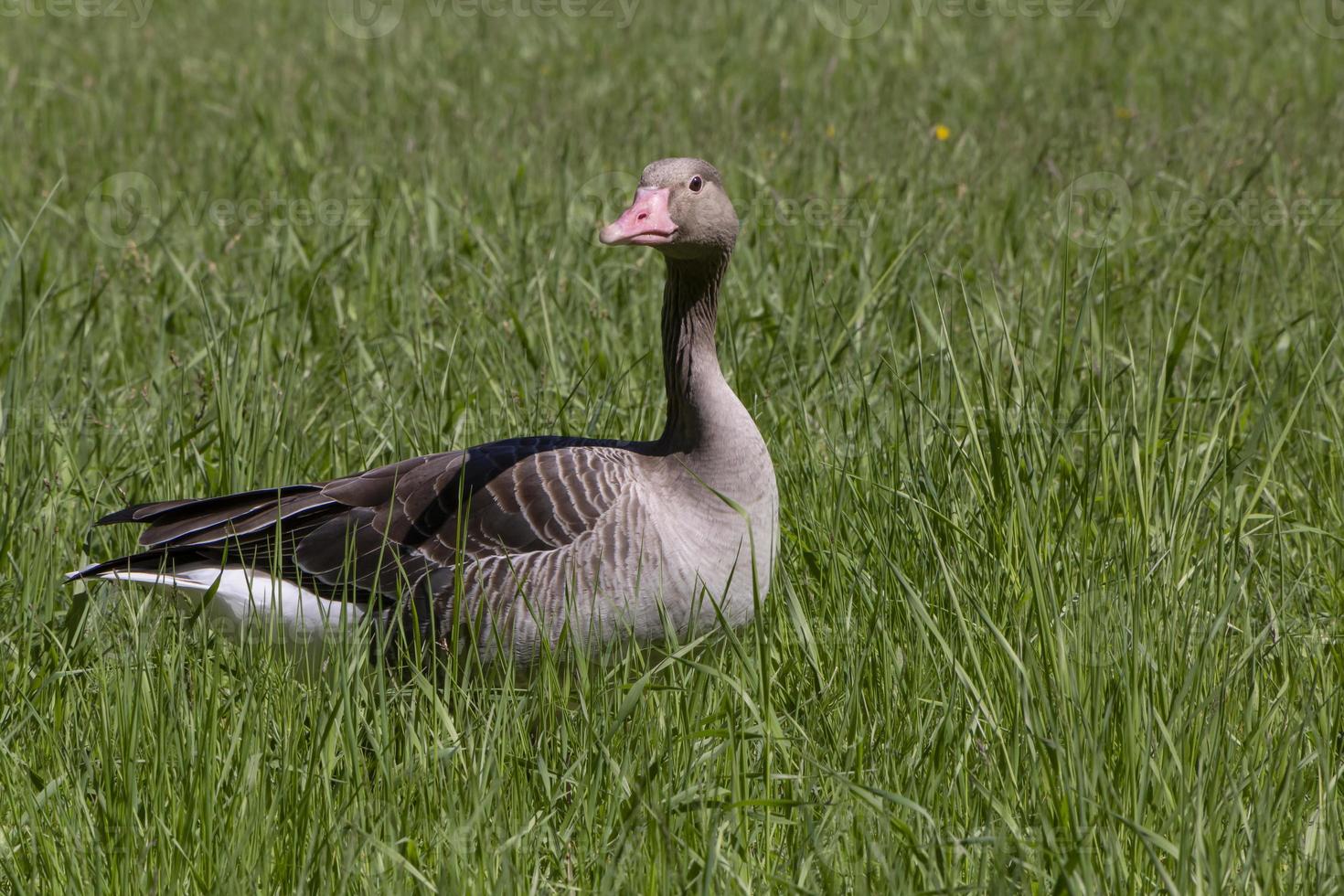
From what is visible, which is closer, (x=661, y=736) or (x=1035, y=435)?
(x=661, y=736)

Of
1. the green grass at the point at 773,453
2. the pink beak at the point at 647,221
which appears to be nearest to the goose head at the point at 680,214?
the pink beak at the point at 647,221

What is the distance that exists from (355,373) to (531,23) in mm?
6680

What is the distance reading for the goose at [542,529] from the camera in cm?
341

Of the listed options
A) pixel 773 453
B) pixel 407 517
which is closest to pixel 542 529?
pixel 407 517

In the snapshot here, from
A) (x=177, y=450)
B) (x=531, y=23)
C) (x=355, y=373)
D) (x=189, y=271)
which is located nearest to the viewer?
(x=177, y=450)

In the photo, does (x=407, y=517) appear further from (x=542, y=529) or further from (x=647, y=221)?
(x=647, y=221)

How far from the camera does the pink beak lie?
3.31 metres

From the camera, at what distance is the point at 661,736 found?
113 inches

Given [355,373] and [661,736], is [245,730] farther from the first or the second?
[355,373]

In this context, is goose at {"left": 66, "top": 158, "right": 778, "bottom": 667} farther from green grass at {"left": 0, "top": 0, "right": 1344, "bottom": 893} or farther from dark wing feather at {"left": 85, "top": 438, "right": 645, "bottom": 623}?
green grass at {"left": 0, "top": 0, "right": 1344, "bottom": 893}

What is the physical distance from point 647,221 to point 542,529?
81cm

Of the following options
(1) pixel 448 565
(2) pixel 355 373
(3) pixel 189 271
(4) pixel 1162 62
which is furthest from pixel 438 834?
(4) pixel 1162 62

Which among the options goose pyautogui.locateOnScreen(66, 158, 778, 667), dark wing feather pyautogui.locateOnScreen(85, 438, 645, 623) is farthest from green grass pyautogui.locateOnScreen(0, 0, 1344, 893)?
dark wing feather pyautogui.locateOnScreen(85, 438, 645, 623)

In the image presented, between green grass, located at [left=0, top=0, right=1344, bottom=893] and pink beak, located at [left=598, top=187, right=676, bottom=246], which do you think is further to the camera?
pink beak, located at [left=598, top=187, right=676, bottom=246]
